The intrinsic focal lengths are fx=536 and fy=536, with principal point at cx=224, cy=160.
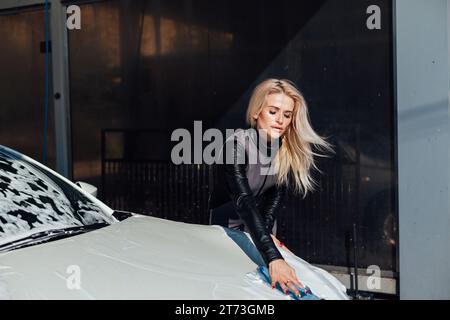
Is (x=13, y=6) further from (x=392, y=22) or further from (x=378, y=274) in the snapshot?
(x=378, y=274)

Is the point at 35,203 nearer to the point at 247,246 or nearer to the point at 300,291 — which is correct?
the point at 247,246

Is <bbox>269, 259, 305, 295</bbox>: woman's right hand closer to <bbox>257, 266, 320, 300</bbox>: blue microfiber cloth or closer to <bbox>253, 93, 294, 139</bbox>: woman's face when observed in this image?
<bbox>257, 266, 320, 300</bbox>: blue microfiber cloth

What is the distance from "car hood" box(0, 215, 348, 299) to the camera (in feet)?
5.86

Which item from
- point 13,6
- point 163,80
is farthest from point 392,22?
point 13,6

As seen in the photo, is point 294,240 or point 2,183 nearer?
point 2,183

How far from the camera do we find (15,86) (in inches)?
283

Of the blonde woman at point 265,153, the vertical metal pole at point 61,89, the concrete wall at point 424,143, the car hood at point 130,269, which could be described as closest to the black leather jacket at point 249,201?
the blonde woman at point 265,153

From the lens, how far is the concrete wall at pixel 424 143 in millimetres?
4102

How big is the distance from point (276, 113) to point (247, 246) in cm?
72

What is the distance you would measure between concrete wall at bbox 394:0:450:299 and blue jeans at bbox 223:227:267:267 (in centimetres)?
199

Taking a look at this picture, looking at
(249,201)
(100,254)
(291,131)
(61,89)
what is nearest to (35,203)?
(100,254)

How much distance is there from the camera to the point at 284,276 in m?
2.10

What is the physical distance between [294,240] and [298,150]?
232 cm
